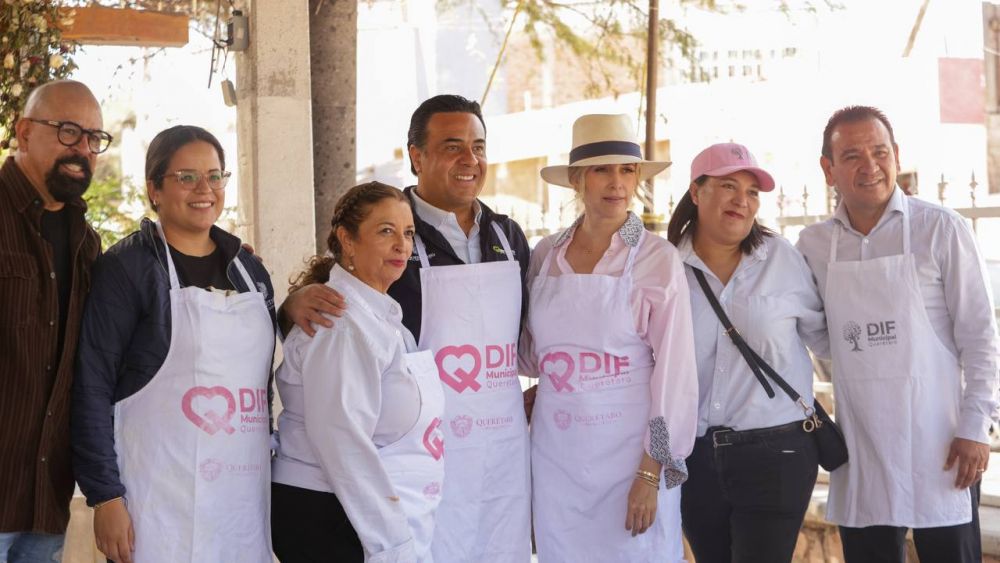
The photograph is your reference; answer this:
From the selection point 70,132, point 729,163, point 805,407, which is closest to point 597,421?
point 805,407

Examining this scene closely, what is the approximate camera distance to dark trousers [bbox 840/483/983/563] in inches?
143

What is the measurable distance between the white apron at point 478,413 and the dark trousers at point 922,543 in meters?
1.17

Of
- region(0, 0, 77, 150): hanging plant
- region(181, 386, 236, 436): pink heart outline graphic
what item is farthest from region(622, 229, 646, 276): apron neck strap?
region(0, 0, 77, 150): hanging plant

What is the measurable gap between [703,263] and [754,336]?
311mm

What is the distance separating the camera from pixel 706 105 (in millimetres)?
16609

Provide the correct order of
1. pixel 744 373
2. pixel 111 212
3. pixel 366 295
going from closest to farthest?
pixel 366 295 → pixel 744 373 → pixel 111 212

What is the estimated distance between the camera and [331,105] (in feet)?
18.2

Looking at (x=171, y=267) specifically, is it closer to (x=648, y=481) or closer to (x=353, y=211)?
(x=353, y=211)

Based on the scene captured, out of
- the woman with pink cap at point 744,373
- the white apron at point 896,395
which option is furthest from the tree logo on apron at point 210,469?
the white apron at point 896,395

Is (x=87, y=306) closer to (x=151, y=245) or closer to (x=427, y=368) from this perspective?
(x=151, y=245)

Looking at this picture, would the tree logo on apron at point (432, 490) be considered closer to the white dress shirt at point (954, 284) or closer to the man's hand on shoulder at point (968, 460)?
the white dress shirt at point (954, 284)

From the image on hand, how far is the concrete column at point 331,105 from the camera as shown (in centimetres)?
555

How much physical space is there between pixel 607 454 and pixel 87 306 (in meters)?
1.64

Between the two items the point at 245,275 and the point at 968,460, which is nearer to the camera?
the point at 245,275
